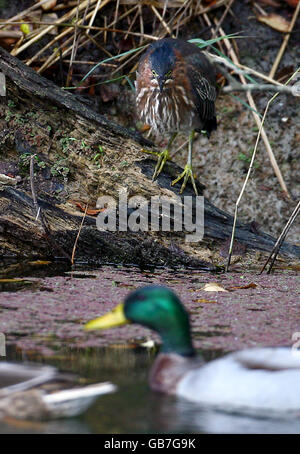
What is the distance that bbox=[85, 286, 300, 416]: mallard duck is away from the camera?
2289 millimetres

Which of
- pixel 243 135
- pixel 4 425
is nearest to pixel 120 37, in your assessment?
pixel 243 135

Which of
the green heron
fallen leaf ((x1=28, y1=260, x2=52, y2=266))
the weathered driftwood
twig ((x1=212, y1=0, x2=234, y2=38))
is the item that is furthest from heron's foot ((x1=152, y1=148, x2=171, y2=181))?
twig ((x1=212, y1=0, x2=234, y2=38))

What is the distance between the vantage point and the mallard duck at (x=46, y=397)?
7.34 feet

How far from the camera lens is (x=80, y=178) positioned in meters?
5.07

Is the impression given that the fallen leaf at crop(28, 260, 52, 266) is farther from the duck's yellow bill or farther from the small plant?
the duck's yellow bill

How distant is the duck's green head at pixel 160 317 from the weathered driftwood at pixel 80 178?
94.8 inches

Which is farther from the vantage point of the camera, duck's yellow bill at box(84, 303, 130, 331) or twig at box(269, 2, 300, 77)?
twig at box(269, 2, 300, 77)

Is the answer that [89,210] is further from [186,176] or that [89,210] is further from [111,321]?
[111,321]

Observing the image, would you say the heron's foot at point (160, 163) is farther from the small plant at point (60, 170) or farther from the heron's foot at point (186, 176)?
the small plant at point (60, 170)

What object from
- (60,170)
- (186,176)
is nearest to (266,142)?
(186,176)

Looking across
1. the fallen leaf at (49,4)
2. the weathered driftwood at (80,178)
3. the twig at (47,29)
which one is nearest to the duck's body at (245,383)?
the weathered driftwood at (80,178)

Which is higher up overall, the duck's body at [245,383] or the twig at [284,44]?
the twig at [284,44]
